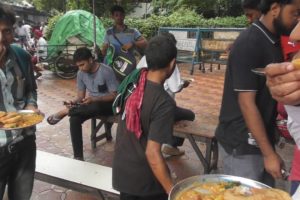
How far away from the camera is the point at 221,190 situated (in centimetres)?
144

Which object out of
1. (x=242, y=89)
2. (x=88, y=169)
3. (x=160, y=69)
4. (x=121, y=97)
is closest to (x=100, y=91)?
(x=88, y=169)

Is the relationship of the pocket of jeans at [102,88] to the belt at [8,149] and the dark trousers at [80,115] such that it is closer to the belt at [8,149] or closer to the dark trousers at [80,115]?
the dark trousers at [80,115]

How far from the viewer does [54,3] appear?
24500 mm

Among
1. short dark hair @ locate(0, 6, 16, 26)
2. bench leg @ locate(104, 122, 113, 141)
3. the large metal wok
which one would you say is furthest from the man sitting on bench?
the large metal wok

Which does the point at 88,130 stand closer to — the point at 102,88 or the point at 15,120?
the point at 102,88

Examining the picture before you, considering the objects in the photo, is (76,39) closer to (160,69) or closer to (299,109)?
(160,69)

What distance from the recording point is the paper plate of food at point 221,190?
128 centimetres

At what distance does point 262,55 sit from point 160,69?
0.57 metres

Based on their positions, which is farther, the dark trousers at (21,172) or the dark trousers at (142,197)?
the dark trousers at (21,172)

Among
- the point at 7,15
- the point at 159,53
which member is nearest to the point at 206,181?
the point at 159,53

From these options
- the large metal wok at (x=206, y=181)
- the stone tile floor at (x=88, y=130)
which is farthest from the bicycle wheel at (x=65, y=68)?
the large metal wok at (x=206, y=181)

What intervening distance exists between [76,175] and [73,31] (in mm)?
7539

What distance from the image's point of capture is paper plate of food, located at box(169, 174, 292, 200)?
4.20 feet

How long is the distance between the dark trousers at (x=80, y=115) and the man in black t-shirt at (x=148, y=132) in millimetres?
2089
